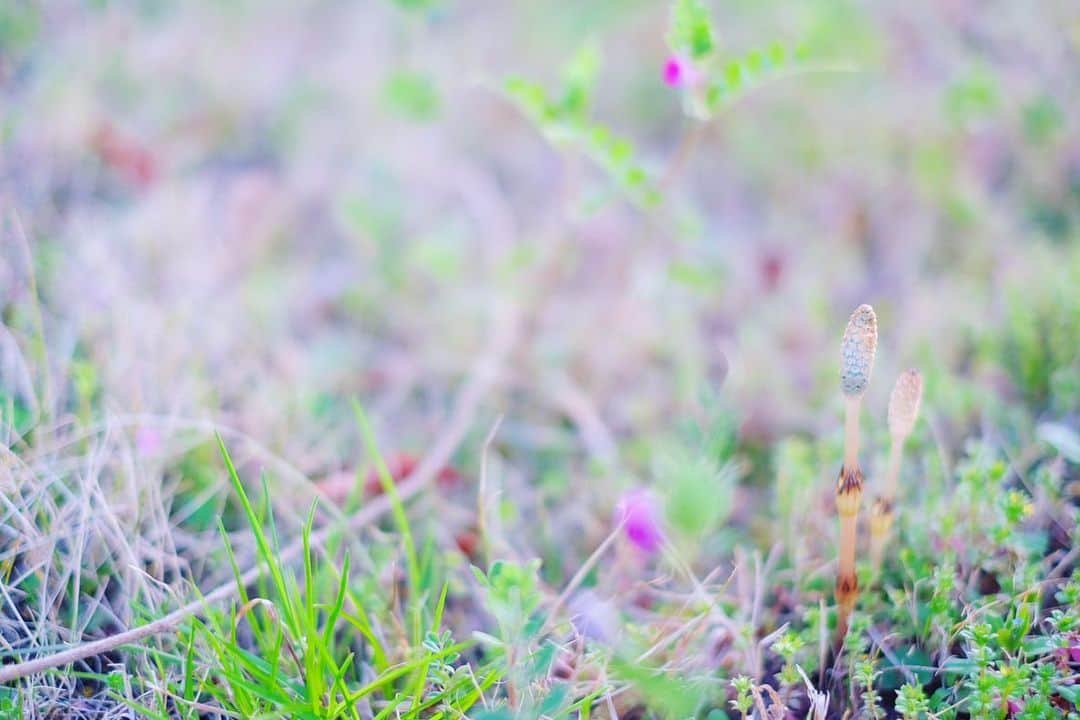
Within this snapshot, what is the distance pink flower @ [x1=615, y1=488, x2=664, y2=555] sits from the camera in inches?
66.9

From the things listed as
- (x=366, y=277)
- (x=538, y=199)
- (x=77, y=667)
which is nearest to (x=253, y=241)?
(x=366, y=277)

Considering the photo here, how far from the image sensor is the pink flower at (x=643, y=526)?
170 cm

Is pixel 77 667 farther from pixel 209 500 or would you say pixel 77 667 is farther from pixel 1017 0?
pixel 1017 0

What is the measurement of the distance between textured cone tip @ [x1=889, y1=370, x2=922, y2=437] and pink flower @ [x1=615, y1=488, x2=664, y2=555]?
52 cm

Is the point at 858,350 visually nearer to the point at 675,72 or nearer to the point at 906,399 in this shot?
the point at 906,399

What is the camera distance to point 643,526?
1707mm

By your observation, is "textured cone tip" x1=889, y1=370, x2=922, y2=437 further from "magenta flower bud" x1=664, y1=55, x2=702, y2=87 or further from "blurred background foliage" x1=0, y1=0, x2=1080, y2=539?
"magenta flower bud" x1=664, y1=55, x2=702, y2=87

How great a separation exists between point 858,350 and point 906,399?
0.17m

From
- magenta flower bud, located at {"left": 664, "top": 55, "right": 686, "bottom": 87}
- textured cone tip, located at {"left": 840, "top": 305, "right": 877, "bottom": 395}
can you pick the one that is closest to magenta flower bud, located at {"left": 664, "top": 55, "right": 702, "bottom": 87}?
magenta flower bud, located at {"left": 664, "top": 55, "right": 686, "bottom": 87}

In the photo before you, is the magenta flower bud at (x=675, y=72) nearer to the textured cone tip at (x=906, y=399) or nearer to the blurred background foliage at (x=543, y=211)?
the blurred background foliage at (x=543, y=211)

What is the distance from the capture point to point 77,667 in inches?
57.1

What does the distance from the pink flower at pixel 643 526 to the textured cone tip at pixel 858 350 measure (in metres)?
0.55

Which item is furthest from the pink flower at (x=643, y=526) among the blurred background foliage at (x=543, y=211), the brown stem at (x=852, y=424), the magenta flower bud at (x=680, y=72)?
the magenta flower bud at (x=680, y=72)

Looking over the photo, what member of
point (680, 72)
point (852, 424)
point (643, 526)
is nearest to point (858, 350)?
point (852, 424)
